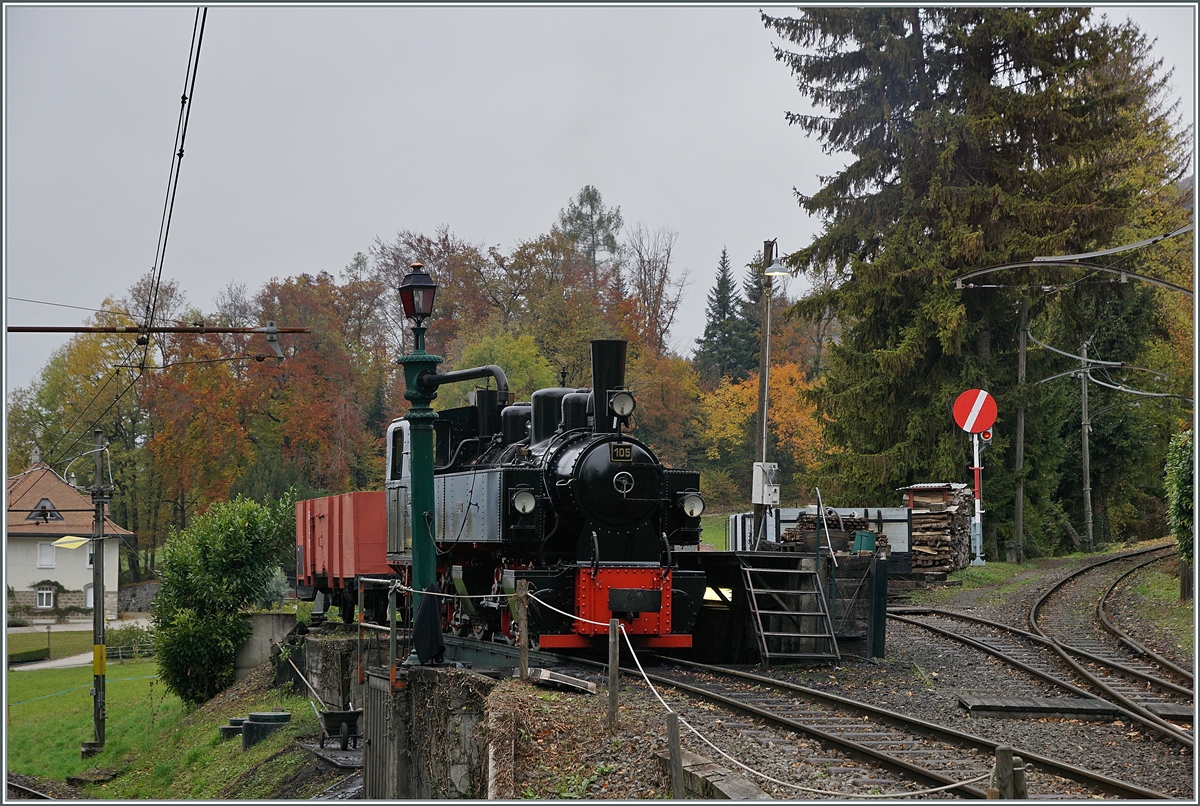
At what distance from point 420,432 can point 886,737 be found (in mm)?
5961

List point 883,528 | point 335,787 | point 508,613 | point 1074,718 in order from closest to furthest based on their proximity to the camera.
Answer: point 1074,718, point 508,613, point 335,787, point 883,528

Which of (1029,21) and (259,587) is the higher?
(1029,21)

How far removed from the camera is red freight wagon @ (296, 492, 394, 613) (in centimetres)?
2036

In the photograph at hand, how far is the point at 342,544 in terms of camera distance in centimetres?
2167

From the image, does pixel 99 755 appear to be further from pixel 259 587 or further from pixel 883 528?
pixel 883 528

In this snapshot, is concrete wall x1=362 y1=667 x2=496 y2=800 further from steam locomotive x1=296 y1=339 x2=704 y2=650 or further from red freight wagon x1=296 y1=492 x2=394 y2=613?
red freight wagon x1=296 y1=492 x2=394 y2=613

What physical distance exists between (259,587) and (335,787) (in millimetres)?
13604

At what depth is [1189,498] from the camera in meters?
17.1

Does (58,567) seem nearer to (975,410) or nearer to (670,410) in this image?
(670,410)

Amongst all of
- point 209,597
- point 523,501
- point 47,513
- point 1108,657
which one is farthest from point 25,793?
point 1108,657

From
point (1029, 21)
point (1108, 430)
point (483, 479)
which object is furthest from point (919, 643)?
point (1108, 430)

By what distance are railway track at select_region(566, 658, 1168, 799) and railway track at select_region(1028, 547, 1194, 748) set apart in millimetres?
1780

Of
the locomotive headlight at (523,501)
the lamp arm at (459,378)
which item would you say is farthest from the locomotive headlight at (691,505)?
the lamp arm at (459,378)

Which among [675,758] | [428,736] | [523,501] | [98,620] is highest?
[523,501]
